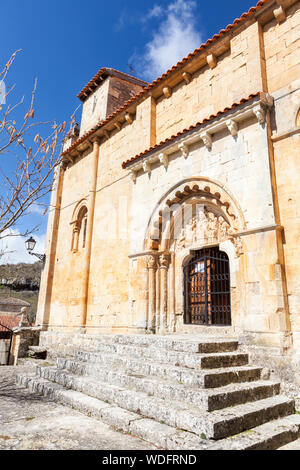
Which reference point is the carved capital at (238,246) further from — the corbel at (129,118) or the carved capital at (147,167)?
the corbel at (129,118)

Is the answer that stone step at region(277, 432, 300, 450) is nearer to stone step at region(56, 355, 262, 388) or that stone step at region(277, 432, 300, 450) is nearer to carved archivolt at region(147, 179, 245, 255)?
stone step at region(56, 355, 262, 388)

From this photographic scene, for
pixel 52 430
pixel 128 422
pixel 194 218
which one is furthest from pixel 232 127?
pixel 52 430

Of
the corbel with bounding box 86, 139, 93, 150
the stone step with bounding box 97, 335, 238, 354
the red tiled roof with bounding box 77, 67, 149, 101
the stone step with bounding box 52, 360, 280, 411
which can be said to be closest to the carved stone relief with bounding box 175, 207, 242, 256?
the stone step with bounding box 97, 335, 238, 354

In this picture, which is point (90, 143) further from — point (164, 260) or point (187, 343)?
point (187, 343)

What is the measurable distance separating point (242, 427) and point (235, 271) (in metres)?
3.06

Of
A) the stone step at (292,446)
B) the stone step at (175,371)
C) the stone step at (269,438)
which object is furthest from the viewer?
the stone step at (175,371)

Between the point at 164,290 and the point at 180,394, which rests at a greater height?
the point at 164,290

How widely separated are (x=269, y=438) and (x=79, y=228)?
31.4 ft

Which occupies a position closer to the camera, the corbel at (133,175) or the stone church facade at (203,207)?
the stone church facade at (203,207)

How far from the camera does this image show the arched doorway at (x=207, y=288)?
636cm

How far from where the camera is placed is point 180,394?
3.36 m

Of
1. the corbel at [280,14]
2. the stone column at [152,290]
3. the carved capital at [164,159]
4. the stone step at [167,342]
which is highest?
the corbel at [280,14]

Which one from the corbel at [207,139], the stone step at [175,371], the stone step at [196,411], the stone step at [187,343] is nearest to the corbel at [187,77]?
the corbel at [207,139]
